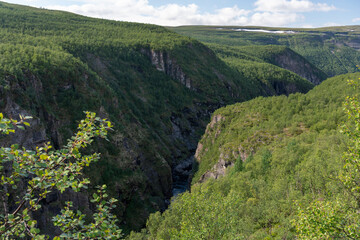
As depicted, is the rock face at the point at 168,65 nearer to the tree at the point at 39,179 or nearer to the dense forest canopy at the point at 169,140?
the dense forest canopy at the point at 169,140

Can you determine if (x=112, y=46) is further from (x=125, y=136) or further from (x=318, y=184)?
(x=318, y=184)

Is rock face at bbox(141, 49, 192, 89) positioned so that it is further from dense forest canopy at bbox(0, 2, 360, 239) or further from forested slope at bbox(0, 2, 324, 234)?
dense forest canopy at bbox(0, 2, 360, 239)

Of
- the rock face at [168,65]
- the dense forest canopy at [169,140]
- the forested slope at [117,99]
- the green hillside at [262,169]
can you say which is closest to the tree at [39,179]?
the forested slope at [117,99]

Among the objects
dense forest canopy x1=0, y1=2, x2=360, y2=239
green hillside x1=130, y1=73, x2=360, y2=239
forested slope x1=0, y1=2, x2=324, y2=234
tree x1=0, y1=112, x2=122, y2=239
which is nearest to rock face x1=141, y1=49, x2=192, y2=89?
forested slope x1=0, y1=2, x2=324, y2=234

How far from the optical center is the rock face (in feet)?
609

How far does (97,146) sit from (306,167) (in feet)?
215

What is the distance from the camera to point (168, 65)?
188 meters

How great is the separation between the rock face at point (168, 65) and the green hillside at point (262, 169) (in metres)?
69.2

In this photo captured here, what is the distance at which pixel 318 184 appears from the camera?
133ft

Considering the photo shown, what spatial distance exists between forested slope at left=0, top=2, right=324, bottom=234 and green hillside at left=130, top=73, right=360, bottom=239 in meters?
23.0

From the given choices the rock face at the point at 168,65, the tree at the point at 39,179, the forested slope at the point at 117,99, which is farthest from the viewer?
the rock face at the point at 168,65

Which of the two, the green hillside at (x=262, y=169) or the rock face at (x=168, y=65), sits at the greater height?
the rock face at (x=168, y=65)

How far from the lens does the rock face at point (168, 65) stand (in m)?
186

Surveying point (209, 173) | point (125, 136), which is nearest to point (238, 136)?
point (209, 173)
